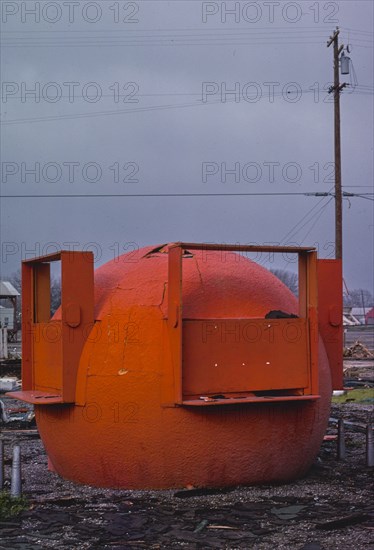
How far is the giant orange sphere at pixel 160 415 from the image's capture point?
28.2 feet

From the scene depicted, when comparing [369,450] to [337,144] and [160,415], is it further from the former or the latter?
[337,144]

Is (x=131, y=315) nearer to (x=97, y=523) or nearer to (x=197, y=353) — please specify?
(x=197, y=353)

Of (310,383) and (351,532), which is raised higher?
(310,383)

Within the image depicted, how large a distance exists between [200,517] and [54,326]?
2.98 m

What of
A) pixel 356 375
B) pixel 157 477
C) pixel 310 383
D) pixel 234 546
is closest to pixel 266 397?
pixel 310 383

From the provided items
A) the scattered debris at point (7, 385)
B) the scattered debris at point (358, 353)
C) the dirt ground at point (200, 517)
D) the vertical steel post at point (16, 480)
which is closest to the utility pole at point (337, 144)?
the scattered debris at point (358, 353)

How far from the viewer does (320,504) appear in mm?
8320

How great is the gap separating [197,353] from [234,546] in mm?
2338

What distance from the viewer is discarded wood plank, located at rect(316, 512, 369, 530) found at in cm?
745

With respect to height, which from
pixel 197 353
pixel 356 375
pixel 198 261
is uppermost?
pixel 198 261

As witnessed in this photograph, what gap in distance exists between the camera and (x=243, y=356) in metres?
8.87

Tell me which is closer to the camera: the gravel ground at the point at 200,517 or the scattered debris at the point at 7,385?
the gravel ground at the point at 200,517

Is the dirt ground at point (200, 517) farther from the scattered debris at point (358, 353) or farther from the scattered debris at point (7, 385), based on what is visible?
the scattered debris at point (358, 353)

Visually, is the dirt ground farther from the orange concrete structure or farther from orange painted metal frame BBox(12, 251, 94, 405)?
orange painted metal frame BBox(12, 251, 94, 405)
